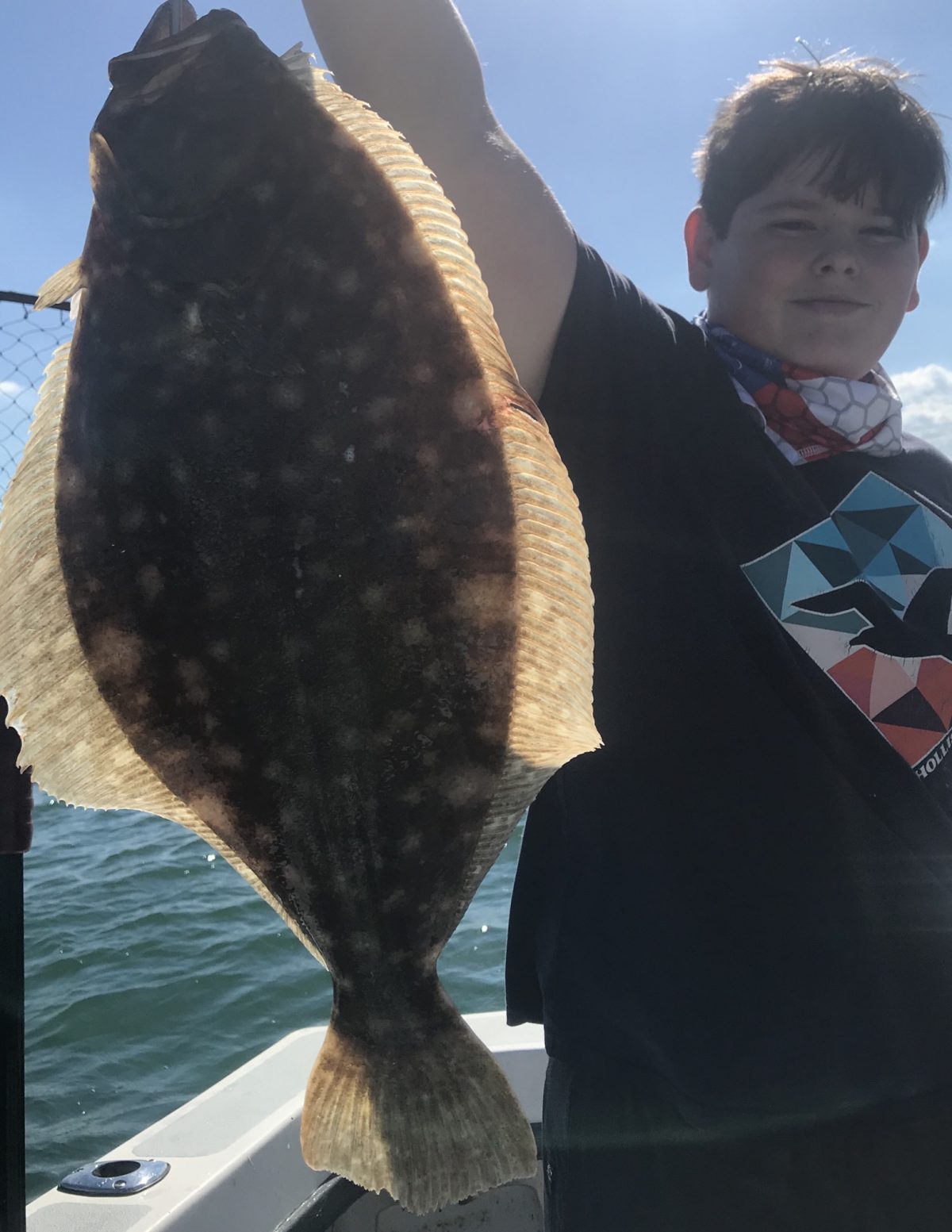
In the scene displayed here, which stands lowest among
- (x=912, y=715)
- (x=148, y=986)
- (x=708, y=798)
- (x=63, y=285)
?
(x=148, y=986)

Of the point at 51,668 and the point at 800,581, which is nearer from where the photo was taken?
the point at 51,668

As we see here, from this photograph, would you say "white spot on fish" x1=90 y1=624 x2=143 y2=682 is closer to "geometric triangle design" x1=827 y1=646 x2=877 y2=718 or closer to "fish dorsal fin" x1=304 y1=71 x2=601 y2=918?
"fish dorsal fin" x1=304 y1=71 x2=601 y2=918

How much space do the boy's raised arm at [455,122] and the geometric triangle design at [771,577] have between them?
2.32 feet

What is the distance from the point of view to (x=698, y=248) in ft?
7.88

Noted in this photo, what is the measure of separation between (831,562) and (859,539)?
13cm

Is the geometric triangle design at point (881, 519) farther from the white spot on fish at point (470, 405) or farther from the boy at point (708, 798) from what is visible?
the white spot on fish at point (470, 405)

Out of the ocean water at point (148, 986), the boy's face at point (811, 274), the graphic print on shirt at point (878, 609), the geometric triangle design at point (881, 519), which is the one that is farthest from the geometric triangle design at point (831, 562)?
the ocean water at point (148, 986)

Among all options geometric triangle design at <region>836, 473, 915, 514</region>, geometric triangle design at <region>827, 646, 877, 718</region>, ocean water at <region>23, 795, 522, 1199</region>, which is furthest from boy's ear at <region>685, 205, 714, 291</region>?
ocean water at <region>23, 795, 522, 1199</region>

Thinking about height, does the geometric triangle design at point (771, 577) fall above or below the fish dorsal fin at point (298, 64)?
below

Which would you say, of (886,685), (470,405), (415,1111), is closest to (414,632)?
(470,405)

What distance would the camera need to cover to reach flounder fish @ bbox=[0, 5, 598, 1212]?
4.06 feet

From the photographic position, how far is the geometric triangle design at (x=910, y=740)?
6.33 feet

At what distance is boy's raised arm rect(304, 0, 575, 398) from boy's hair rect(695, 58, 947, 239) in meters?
0.78

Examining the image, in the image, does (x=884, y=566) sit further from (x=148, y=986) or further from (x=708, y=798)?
(x=148, y=986)
